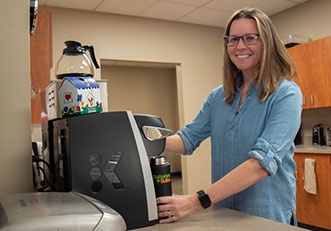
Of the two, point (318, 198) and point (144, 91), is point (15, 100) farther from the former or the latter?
point (144, 91)

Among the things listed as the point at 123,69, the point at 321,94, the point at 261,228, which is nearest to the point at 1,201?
the point at 261,228

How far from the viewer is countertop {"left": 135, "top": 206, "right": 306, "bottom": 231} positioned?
75cm

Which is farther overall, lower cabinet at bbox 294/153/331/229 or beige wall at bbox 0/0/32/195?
lower cabinet at bbox 294/153/331/229

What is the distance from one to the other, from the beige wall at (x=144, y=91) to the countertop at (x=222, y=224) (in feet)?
19.0

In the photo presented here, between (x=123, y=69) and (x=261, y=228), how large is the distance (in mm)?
6196

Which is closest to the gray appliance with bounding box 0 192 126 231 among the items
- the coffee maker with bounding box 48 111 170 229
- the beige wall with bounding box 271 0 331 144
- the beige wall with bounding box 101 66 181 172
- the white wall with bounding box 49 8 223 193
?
the coffee maker with bounding box 48 111 170 229

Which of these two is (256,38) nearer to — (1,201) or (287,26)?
(1,201)

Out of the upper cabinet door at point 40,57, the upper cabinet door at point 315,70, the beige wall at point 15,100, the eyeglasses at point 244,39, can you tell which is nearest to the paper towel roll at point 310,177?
the upper cabinet door at point 315,70

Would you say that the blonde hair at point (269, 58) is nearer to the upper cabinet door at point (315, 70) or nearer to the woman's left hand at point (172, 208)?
the woman's left hand at point (172, 208)

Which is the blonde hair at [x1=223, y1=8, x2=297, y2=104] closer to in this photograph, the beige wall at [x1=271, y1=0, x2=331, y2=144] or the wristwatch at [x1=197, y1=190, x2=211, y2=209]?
the wristwatch at [x1=197, y1=190, x2=211, y2=209]

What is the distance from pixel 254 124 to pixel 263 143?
190 mm

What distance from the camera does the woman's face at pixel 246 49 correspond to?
48.3 inches

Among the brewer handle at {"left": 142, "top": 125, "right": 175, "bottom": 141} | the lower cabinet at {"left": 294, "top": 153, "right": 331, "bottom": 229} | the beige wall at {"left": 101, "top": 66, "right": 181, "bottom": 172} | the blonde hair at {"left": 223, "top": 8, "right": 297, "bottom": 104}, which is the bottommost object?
the lower cabinet at {"left": 294, "top": 153, "right": 331, "bottom": 229}

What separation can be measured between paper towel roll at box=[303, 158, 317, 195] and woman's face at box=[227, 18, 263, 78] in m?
2.40
